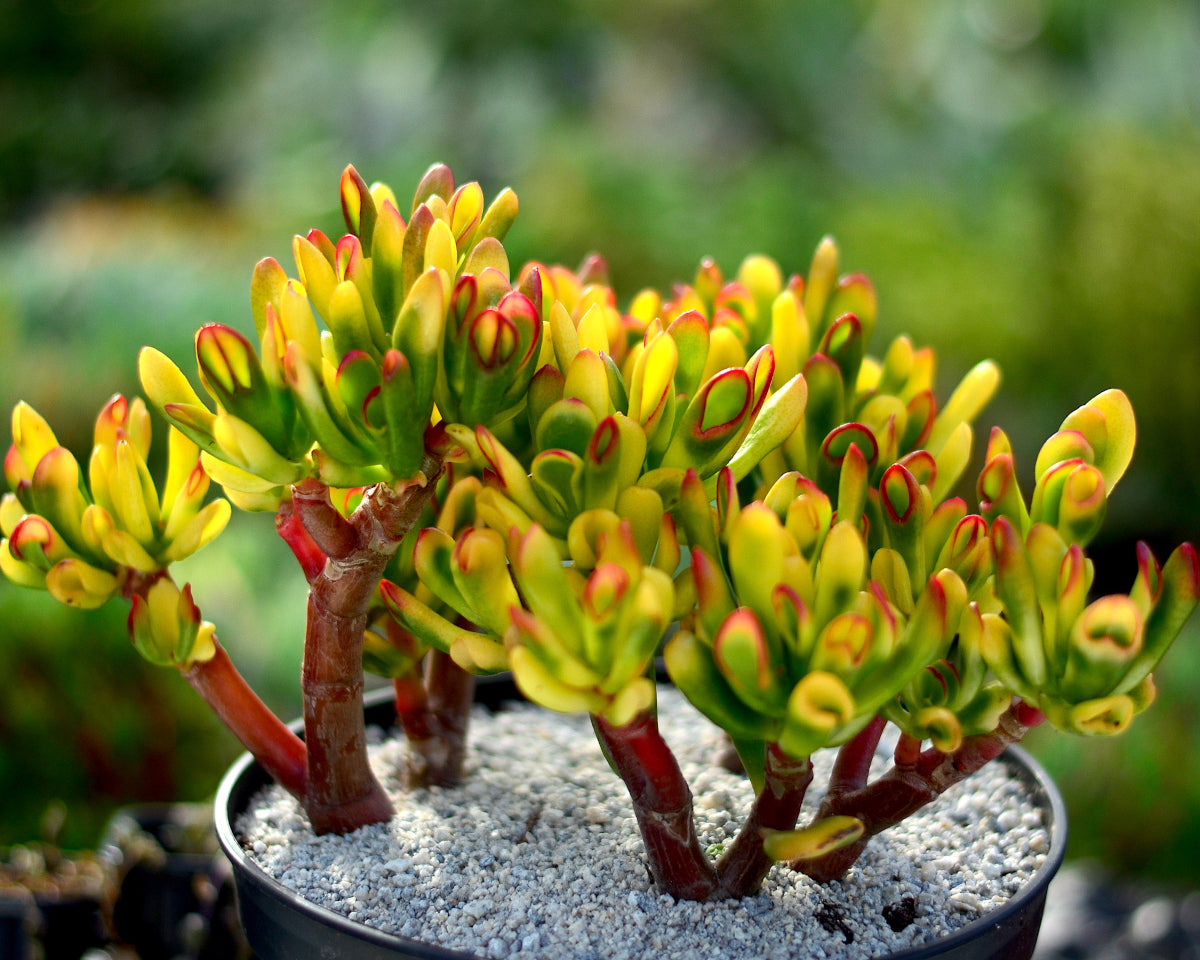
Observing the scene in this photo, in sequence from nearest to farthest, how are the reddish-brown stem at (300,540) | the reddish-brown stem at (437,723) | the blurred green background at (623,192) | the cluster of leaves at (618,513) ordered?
the cluster of leaves at (618,513), the reddish-brown stem at (300,540), the reddish-brown stem at (437,723), the blurred green background at (623,192)

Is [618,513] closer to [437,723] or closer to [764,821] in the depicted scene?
[764,821]

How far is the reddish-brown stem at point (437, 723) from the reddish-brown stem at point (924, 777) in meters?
0.23

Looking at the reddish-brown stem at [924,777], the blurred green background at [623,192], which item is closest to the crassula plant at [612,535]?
the reddish-brown stem at [924,777]

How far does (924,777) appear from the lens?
0.51 m

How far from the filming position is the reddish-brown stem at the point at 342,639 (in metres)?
0.49

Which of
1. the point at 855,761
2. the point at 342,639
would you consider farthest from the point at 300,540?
the point at 855,761

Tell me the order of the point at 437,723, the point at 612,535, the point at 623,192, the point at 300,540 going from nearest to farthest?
the point at 612,535 < the point at 300,540 < the point at 437,723 < the point at 623,192

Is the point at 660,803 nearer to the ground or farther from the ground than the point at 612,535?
nearer to the ground

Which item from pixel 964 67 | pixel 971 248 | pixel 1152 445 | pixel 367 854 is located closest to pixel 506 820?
pixel 367 854

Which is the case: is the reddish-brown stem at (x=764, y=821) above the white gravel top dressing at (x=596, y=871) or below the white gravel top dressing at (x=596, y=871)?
above

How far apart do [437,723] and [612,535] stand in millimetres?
289

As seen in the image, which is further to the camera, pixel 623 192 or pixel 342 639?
pixel 623 192

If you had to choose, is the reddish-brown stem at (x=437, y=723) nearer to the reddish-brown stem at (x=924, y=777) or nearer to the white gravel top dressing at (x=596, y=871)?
the white gravel top dressing at (x=596, y=871)

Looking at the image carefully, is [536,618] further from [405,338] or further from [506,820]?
[506,820]
